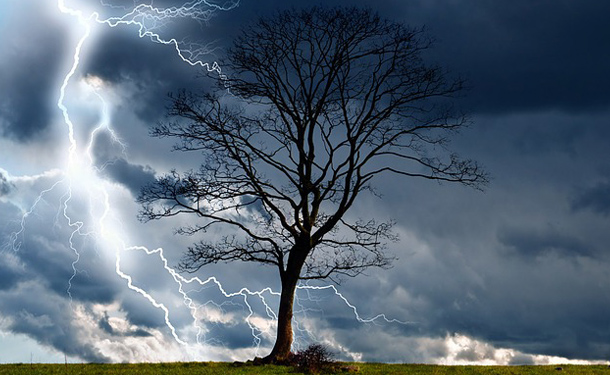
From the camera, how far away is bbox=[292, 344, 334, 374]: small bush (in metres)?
18.9

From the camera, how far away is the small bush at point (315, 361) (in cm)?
1892

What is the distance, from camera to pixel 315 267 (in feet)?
78.2

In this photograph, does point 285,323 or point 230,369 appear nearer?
point 230,369

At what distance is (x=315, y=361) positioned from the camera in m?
19.1

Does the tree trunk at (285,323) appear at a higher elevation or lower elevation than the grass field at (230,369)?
higher

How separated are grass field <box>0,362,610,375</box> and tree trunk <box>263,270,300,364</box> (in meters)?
1.33

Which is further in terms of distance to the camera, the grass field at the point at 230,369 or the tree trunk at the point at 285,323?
the tree trunk at the point at 285,323

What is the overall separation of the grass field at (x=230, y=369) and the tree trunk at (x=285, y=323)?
133 centimetres

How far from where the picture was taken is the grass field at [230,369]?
19.0 meters

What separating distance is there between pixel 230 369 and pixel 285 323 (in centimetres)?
310

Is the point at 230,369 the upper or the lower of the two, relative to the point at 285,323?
lower

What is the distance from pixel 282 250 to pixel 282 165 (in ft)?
10.0

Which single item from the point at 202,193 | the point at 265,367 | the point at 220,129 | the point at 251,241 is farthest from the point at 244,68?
the point at 265,367

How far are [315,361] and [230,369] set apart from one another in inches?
109
